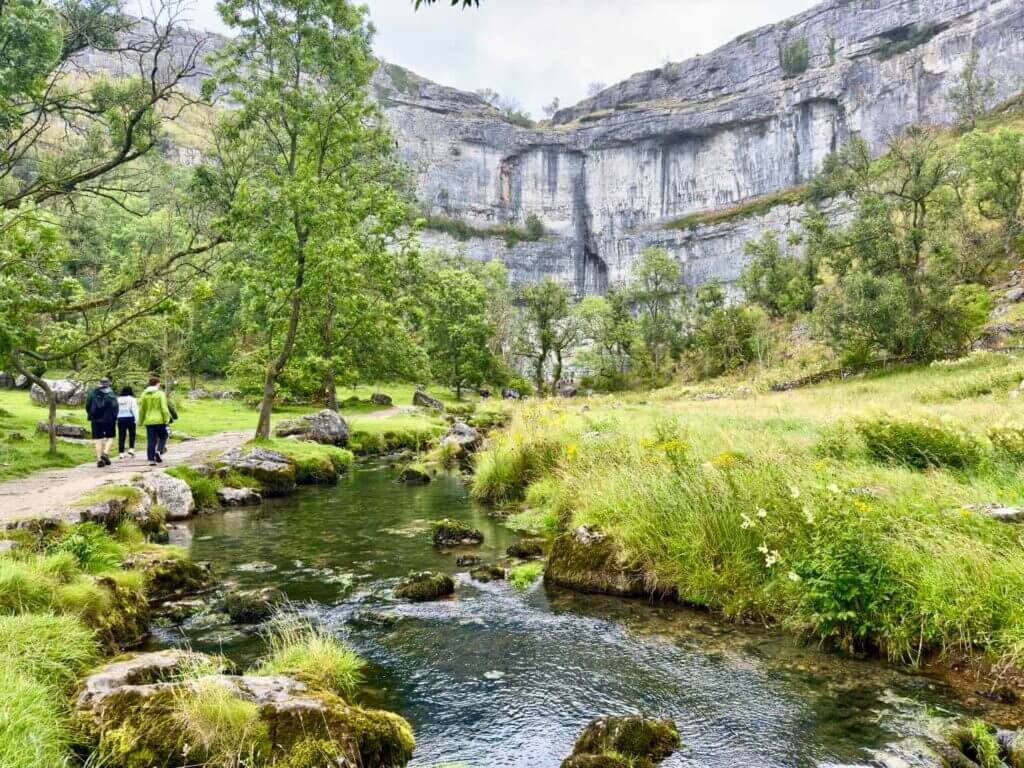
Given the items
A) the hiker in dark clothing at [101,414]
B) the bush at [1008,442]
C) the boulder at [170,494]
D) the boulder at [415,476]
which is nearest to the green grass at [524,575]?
the bush at [1008,442]

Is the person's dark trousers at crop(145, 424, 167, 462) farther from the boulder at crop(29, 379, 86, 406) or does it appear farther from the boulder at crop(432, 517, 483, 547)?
the boulder at crop(29, 379, 86, 406)

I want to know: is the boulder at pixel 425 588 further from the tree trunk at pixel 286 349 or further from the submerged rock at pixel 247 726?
the tree trunk at pixel 286 349

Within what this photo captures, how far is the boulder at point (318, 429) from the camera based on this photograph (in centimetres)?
2720

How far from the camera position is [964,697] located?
5578 mm

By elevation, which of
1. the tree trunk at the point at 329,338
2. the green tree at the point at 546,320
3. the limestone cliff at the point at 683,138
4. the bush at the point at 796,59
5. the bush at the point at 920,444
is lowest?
the bush at the point at 920,444

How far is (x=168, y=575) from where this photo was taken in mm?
9344

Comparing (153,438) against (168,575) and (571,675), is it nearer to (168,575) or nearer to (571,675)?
(168,575)

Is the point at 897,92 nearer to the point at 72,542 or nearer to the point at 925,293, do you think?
the point at 925,293

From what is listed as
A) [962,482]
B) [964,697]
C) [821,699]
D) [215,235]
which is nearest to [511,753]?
[821,699]

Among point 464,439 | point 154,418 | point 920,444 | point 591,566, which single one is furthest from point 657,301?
point 591,566

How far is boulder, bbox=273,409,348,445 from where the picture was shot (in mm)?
27203

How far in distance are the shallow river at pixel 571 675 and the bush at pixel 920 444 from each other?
4.73m

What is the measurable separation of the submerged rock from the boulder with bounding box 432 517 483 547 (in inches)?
276

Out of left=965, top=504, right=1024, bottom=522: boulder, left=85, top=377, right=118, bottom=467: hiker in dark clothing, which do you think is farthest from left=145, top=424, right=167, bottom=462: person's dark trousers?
left=965, top=504, right=1024, bottom=522: boulder
